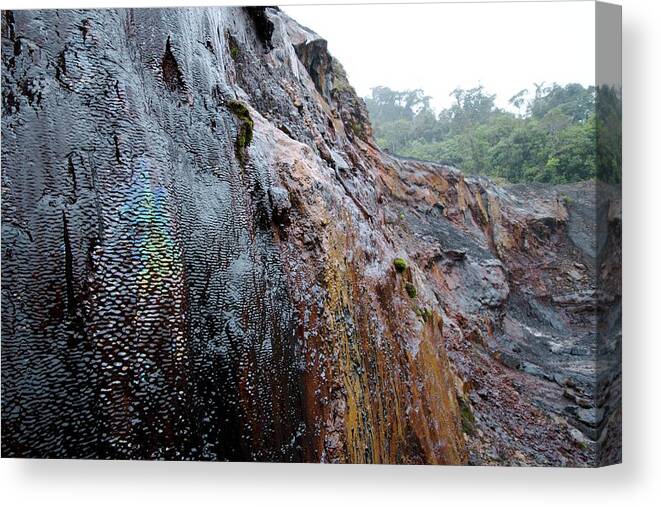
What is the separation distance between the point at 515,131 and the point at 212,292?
226cm

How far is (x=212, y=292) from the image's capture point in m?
3.60

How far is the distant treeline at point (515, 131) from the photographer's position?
3.66m

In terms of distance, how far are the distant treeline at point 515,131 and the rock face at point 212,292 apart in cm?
15

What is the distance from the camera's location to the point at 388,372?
3969 millimetres

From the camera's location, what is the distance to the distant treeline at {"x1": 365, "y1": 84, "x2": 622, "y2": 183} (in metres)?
3.66

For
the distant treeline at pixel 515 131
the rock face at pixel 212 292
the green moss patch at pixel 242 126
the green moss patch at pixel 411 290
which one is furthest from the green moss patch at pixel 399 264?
the green moss patch at pixel 242 126

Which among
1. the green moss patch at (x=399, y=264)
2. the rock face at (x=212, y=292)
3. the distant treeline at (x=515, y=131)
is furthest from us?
the green moss patch at (x=399, y=264)

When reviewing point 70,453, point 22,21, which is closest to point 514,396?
point 70,453

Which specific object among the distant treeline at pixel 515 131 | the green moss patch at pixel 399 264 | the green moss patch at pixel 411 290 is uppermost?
the distant treeline at pixel 515 131

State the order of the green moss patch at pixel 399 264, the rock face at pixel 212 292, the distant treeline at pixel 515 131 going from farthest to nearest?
the green moss patch at pixel 399 264 → the distant treeline at pixel 515 131 → the rock face at pixel 212 292

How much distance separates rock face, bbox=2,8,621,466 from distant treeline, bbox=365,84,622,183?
0.15 metres

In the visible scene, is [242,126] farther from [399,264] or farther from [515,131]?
[515,131]

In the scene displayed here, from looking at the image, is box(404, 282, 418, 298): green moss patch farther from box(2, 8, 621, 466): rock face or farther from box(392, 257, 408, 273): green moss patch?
box(2, 8, 621, 466): rock face

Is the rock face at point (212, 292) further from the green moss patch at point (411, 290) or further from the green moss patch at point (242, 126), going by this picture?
the green moss patch at point (411, 290)
